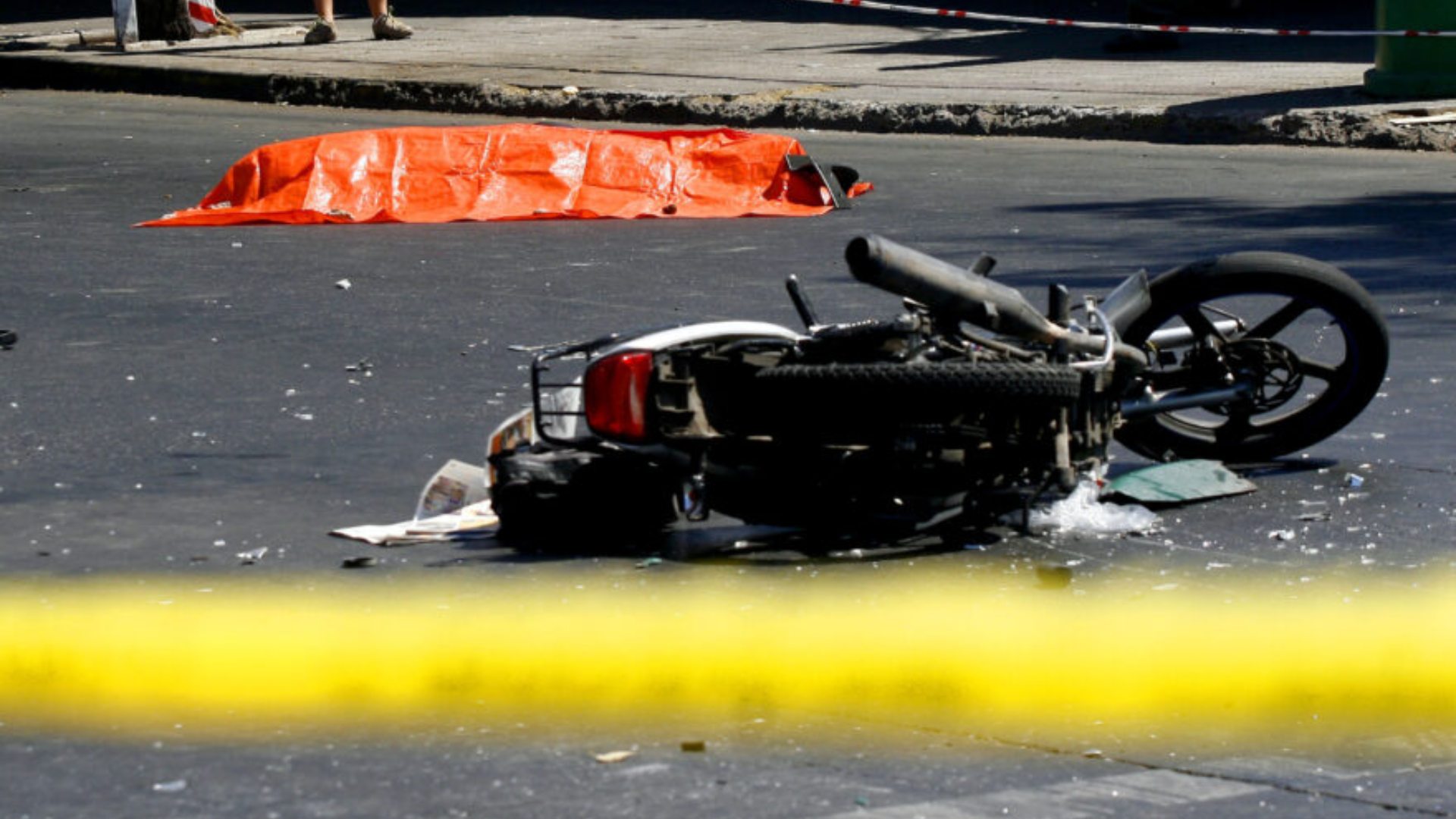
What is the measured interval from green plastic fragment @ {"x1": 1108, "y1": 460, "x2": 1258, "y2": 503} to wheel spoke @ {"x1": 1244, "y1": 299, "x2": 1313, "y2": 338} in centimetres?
38

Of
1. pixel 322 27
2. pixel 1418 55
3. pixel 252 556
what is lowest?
pixel 252 556

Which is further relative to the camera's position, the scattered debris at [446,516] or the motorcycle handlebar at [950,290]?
the scattered debris at [446,516]

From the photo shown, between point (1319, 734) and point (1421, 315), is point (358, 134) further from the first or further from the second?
point (1319, 734)

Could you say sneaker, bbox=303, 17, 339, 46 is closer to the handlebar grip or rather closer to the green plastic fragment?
the green plastic fragment

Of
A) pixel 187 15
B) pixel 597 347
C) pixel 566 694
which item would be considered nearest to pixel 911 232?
pixel 597 347

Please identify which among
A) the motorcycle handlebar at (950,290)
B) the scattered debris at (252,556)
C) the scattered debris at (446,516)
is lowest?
the scattered debris at (252,556)

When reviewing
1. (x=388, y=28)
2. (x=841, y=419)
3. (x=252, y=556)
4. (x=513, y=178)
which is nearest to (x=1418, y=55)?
(x=513, y=178)

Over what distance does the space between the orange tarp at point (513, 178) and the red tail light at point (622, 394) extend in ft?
21.0

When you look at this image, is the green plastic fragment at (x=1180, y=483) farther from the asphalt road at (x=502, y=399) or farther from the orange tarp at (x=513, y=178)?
the orange tarp at (x=513, y=178)

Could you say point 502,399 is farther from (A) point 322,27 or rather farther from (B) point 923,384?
(A) point 322,27

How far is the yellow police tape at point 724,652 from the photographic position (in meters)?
4.13

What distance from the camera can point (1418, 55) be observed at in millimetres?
14602

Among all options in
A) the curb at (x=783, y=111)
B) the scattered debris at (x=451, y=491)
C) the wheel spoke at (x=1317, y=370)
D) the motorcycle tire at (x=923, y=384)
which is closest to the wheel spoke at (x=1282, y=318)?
the wheel spoke at (x=1317, y=370)

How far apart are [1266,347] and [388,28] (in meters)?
15.8
